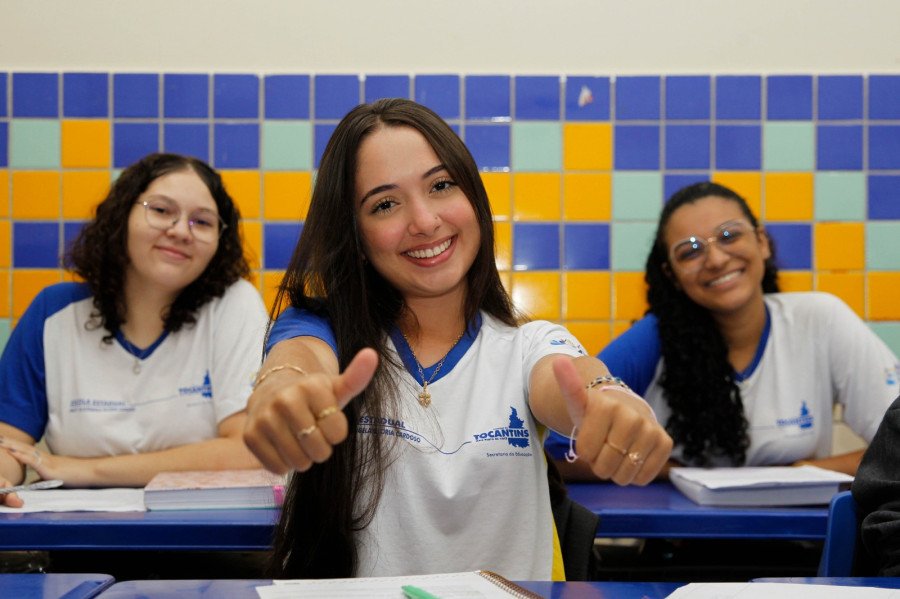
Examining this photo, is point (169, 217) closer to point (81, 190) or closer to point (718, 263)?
point (81, 190)

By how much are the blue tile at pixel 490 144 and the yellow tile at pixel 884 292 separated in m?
1.48

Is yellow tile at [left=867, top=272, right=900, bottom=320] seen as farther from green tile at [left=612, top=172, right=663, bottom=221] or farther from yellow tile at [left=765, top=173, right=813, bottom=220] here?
green tile at [left=612, top=172, right=663, bottom=221]

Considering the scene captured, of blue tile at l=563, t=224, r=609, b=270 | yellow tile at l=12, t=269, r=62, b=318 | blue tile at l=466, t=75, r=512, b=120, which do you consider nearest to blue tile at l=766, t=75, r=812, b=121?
blue tile at l=563, t=224, r=609, b=270

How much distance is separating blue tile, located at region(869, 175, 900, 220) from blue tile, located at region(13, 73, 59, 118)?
3134 millimetres

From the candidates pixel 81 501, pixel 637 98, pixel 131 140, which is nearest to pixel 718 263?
pixel 637 98

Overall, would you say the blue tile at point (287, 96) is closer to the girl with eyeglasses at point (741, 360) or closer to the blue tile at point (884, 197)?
the girl with eyeglasses at point (741, 360)

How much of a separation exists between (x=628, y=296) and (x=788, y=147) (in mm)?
839

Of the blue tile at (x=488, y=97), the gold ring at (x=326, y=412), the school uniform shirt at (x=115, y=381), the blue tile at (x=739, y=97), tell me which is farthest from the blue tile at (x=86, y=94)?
the gold ring at (x=326, y=412)

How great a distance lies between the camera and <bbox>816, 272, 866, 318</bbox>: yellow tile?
3.33 m

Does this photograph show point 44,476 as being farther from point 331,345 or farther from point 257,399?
point 257,399

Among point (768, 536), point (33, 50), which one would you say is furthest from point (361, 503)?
point (33, 50)

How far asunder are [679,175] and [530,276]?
687 millimetres

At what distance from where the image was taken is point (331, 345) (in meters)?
1.57

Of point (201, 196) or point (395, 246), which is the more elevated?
point (201, 196)
